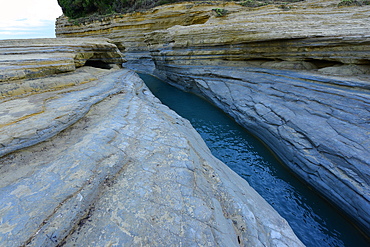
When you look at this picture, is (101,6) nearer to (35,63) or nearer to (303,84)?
(35,63)

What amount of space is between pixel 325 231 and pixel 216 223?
123 inches

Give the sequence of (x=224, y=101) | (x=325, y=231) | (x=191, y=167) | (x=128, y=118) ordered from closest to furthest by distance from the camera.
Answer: (x=191, y=167), (x=325, y=231), (x=128, y=118), (x=224, y=101)

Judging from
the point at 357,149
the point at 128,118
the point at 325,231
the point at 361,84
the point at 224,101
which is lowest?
the point at 325,231

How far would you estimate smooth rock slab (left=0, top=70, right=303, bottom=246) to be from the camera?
2.18 m

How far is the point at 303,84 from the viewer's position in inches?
Result: 274

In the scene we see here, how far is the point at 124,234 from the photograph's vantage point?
2188mm

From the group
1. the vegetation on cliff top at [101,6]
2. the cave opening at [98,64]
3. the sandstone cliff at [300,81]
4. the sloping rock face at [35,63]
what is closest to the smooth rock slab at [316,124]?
the sandstone cliff at [300,81]

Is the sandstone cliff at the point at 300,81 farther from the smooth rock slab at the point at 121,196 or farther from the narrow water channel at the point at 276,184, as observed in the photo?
the smooth rock slab at the point at 121,196

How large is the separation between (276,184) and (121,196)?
14.4 feet

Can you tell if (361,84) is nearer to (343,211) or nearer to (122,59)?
(343,211)

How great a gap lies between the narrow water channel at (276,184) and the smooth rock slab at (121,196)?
3.88 feet

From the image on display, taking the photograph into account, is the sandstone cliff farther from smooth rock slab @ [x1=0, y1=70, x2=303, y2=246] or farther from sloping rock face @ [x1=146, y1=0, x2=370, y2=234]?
smooth rock slab @ [x1=0, y1=70, x2=303, y2=246]

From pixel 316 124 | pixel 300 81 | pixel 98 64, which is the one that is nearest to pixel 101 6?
pixel 98 64

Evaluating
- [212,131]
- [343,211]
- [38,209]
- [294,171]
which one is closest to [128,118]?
[38,209]
